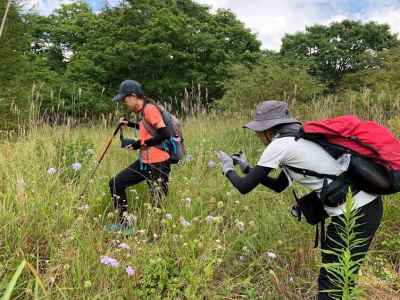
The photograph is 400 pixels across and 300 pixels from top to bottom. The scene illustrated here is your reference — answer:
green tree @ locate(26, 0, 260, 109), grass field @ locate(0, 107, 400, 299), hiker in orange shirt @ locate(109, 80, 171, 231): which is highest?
green tree @ locate(26, 0, 260, 109)

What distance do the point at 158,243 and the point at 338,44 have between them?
30245mm

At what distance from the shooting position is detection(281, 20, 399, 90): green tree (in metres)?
29.7

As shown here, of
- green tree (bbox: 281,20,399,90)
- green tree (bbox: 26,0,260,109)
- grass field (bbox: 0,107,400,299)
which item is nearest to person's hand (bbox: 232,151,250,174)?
grass field (bbox: 0,107,400,299)

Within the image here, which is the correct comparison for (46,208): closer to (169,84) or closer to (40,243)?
(40,243)

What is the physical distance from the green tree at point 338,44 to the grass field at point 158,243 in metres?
27.2

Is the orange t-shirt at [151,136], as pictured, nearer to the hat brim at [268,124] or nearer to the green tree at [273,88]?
the hat brim at [268,124]

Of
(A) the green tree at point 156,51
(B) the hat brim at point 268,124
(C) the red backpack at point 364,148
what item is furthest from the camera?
(A) the green tree at point 156,51

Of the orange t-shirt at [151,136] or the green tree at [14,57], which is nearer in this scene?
the orange t-shirt at [151,136]

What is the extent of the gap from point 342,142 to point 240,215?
1566mm

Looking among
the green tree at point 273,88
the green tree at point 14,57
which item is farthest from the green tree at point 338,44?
the green tree at point 14,57

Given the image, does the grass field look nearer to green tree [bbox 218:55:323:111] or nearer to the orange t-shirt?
the orange t-shirt

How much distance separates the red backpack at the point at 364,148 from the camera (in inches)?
92.3

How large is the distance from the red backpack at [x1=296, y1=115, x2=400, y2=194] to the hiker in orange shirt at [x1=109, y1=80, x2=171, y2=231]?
190cm

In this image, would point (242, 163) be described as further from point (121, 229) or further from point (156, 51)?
point (156, 51)
